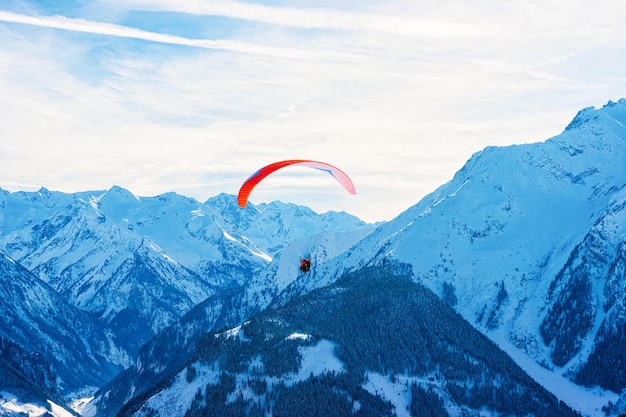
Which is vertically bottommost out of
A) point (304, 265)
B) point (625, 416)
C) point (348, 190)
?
point (625, 416)

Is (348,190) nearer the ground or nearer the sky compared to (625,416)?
nearer the sky

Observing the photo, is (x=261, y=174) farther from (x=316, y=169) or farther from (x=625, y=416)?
(x=625, y=416)

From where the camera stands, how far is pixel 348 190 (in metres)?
142

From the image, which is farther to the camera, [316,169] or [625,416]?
[316,169]

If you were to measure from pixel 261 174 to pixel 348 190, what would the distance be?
17887mm

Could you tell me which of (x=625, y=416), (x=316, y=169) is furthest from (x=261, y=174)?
(x=625, y=416)

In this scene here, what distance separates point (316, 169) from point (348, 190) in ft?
29.9

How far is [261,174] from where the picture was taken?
465 feet

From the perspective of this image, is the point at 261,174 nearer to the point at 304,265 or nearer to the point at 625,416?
the point at 304,265

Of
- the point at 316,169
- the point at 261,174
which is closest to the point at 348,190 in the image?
the point at 316,169

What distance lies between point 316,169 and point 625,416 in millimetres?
72949

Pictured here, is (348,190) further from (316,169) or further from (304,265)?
(304,265)

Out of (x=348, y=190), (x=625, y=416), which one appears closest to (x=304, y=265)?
(x=348, y=190)

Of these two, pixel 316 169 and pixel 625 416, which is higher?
pixel 316 169
